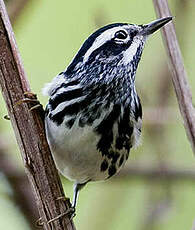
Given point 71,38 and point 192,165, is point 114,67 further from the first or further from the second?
point 71,38

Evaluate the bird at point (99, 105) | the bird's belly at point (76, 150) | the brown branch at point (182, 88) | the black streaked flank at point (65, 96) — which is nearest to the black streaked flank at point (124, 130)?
the bird at point (99, 105)

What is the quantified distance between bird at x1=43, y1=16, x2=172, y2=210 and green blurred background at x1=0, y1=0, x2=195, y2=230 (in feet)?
0.67

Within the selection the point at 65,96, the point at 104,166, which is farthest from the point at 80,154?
the point at 65,96

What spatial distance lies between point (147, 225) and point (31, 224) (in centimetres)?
53

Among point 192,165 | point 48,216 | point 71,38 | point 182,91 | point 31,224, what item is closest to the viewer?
point 182,91

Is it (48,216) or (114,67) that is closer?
(48,216)

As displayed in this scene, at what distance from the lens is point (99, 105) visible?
304cm

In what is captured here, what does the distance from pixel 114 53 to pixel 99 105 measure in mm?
298

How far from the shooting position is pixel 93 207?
3.60 meters

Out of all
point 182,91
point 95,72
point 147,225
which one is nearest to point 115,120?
point 95,72

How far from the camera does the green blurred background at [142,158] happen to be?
3.19 meters

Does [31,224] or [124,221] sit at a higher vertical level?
[31,224]

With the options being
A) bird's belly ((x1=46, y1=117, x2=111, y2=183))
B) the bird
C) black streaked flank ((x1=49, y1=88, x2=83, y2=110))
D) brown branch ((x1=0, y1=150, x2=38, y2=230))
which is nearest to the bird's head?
the bird

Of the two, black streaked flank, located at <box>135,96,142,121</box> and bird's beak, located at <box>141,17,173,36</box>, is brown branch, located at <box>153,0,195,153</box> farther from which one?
black streaked flank, located at <box>135,96,142,121</box>
